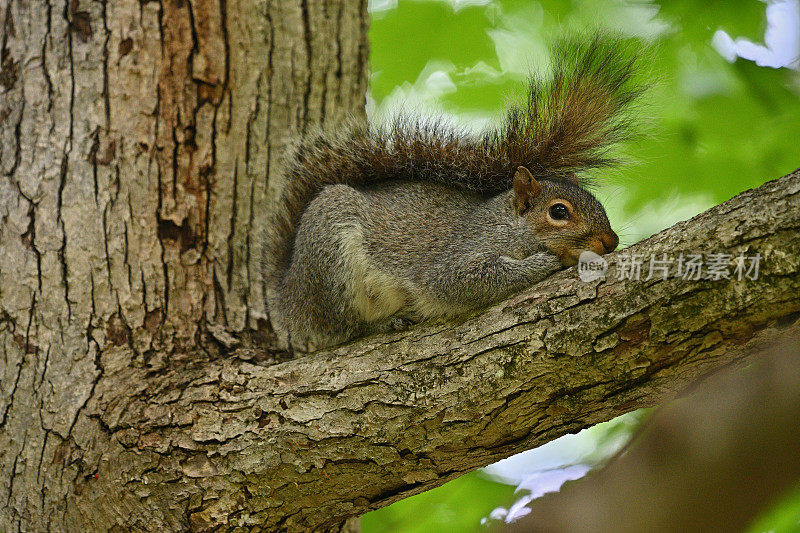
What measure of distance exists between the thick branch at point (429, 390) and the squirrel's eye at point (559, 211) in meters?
0.52

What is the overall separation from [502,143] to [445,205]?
1.00ft

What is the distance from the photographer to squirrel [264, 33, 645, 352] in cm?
234

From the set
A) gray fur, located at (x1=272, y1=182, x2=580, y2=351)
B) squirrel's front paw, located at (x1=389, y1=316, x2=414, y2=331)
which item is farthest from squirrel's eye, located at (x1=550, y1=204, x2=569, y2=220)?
squirrel's front paw, located at (x1=389, y1=316, x2=414, y2=331)

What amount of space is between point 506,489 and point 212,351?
1.27m

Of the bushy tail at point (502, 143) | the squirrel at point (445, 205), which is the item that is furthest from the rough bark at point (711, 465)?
the bushy tail at point (502, 143)

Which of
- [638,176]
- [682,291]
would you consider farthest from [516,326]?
[638,176]

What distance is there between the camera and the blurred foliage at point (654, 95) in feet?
8.68

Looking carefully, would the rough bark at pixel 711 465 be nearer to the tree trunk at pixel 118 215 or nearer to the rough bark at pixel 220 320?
the rough bark at pixel 220 320

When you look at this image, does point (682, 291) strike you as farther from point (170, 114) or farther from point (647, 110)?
point (170, 114)

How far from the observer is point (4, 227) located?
2.29 meters

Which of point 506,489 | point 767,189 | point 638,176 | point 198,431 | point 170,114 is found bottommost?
point 506,489

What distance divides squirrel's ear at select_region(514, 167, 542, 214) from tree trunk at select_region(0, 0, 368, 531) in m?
0.91

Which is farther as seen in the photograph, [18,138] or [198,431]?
[18,138]

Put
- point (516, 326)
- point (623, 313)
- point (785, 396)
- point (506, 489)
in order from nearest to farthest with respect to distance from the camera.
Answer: point (785, 396) < point (623, 313) < point (516, 326) < point (506, 489)
